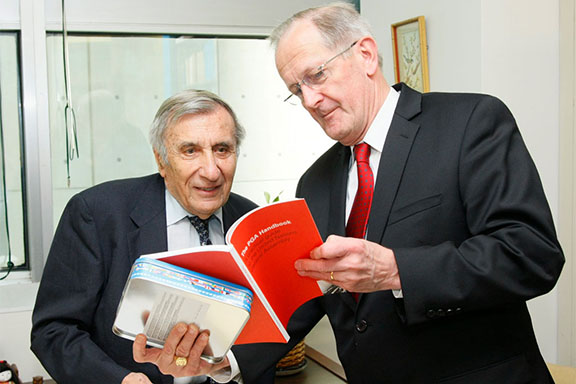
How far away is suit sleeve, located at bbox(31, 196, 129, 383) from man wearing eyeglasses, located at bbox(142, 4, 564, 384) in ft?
1.40

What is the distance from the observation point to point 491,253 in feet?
3.75

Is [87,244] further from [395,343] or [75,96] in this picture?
[75,96]

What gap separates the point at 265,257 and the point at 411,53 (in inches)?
67.1

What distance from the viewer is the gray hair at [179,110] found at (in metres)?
1.61

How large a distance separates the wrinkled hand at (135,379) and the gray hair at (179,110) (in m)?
0.57

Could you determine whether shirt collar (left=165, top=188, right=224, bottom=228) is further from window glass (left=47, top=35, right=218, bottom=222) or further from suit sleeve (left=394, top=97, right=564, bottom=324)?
window glass (left=47, top=35, right=218, bottom=222)

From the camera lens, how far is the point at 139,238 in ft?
5.40

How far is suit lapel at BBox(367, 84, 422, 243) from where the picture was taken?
1.29m

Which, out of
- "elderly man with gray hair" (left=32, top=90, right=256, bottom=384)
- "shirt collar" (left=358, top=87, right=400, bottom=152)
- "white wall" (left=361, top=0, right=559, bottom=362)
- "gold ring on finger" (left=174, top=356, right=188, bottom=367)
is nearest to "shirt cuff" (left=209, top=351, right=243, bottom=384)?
"elderly man with gray hair" (left=32, top=90, right=256, bottom=384)

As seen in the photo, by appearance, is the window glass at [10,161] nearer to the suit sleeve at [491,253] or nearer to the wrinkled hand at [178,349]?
the wrinkled hand at [178,349]

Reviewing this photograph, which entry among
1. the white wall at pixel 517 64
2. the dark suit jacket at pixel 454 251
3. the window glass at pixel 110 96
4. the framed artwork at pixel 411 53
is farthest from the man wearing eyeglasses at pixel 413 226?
the window glass at pixel 110 96

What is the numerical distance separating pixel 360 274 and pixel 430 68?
5.20 feet

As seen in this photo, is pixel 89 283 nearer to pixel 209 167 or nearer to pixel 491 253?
pixel 209 167

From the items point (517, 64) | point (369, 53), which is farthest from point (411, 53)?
point (369, 53)
